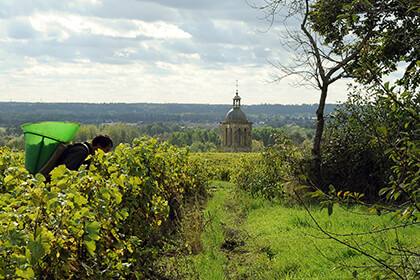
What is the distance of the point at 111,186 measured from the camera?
3537 millimetres

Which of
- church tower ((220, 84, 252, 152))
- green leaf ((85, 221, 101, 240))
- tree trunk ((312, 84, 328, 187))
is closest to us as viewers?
green leaf ((85, 221, 101, 240))

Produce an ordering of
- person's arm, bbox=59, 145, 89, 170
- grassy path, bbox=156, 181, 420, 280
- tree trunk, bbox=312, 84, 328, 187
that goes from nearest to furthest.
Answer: grassy path, bbox=156, 181, 420, 280
person's arm, bbox=59, 145, 89, 170
tree trunk, bbox=312, 84, 328, 187

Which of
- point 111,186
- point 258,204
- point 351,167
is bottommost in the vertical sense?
point 258,204

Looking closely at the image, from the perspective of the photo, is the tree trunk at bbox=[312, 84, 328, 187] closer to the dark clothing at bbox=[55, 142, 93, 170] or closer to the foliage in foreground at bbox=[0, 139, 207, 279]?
the foliage in foreground at bbox=[0, 139, 207, 279]

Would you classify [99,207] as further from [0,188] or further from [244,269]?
[244,269]

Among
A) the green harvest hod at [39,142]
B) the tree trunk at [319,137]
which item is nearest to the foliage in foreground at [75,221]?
the green harvest hod at [39,142]

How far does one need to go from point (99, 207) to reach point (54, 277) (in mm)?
696

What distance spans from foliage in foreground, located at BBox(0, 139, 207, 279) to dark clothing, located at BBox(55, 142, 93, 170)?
2.50 feet

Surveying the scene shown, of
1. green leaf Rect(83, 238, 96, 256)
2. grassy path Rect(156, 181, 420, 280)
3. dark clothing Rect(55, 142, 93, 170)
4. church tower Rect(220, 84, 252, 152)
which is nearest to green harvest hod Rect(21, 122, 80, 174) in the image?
dark clothing Rect(55, 142, 93, 170)

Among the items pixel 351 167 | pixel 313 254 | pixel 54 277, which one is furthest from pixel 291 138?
pixel 54 277

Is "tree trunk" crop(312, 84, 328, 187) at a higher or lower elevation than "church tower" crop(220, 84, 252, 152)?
higher

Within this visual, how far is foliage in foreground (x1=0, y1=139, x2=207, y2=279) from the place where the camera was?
2.27 m

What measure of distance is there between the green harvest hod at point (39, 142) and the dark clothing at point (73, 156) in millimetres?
174

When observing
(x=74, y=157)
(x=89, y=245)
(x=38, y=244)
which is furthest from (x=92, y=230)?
(x=74, y=157)
